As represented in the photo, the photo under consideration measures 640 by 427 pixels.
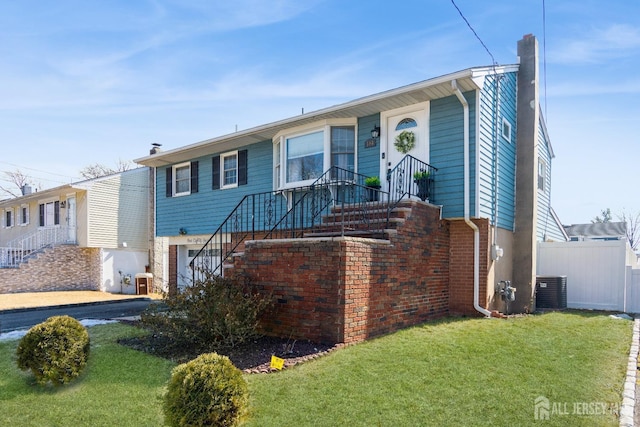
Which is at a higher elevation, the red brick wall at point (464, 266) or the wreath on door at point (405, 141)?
the wreath on door at point (405, 141)

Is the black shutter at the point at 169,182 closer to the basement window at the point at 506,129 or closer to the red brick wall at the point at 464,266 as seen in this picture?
the red brick wall at the point at 464,266

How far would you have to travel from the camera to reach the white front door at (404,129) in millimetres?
8906

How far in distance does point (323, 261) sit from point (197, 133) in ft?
37.6

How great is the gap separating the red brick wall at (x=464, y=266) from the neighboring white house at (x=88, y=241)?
664 inches

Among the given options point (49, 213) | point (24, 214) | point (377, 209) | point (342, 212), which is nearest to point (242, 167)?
point (377, 209)

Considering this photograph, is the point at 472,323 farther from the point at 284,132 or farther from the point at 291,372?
the point at 284,132

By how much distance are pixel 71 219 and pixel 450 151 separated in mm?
19523

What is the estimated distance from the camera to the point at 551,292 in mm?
10305

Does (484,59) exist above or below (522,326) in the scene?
above

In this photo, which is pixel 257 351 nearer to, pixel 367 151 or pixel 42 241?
pixel 367 151

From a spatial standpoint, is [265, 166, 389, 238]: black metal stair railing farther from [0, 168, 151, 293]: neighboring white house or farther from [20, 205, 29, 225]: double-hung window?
[20, 205, 29, 225]: double-hung window

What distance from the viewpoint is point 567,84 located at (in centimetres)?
1066

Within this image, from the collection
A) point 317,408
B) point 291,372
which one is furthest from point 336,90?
point 317,408

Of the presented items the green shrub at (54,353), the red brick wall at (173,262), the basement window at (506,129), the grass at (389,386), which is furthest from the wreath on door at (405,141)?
the red brick wall at (173,262)
